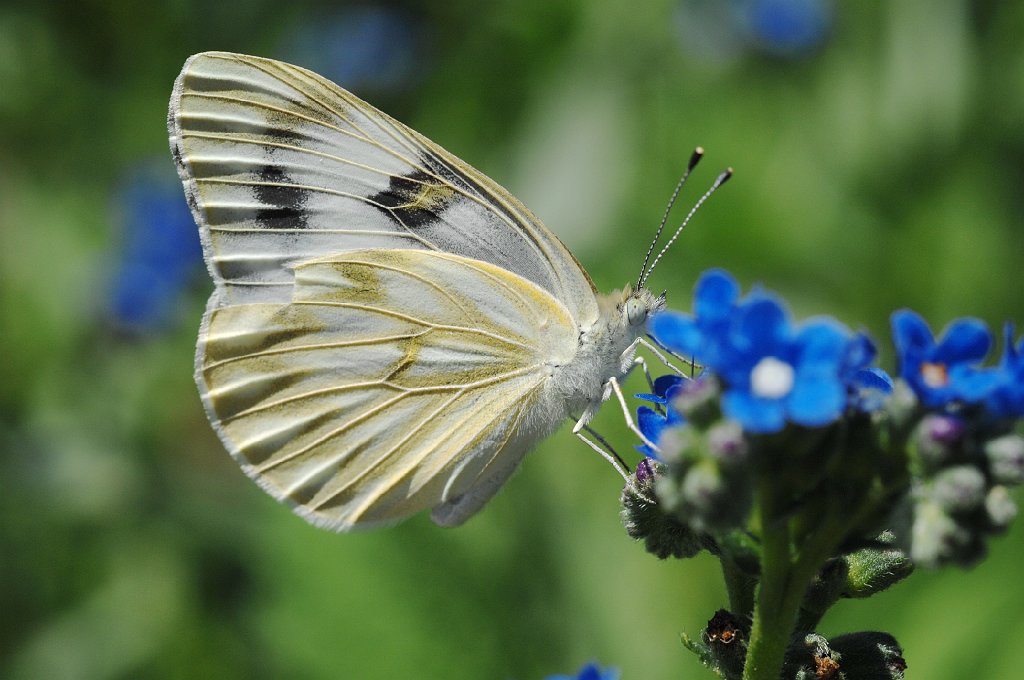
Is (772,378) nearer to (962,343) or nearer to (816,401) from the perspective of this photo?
(816,401)

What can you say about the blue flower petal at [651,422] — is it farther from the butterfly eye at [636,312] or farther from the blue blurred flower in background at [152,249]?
the blue blurred flower in background at [152,249]

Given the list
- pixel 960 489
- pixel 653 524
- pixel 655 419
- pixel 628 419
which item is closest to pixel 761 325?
pixel 960 489

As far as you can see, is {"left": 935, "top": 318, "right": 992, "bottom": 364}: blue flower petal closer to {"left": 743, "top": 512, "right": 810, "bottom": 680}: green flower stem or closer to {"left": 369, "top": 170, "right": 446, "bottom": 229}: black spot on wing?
{"left": 743, "top": 512, "right": 810, "bottom": 680}: green flower stem

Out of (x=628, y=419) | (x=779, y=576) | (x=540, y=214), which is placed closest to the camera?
(x=779, y=576)

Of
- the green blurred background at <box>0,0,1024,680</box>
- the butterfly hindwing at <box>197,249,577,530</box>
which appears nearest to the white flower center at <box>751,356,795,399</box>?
the butterfly hindwing at <box>197,249,577,530</box>

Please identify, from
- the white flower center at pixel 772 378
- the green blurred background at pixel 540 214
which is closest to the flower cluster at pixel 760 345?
the white flower center at pixel 772 378

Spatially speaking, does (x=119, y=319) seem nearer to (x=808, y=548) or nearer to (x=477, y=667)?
(x=477, y=667)

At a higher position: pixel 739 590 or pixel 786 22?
pixel 786 22
